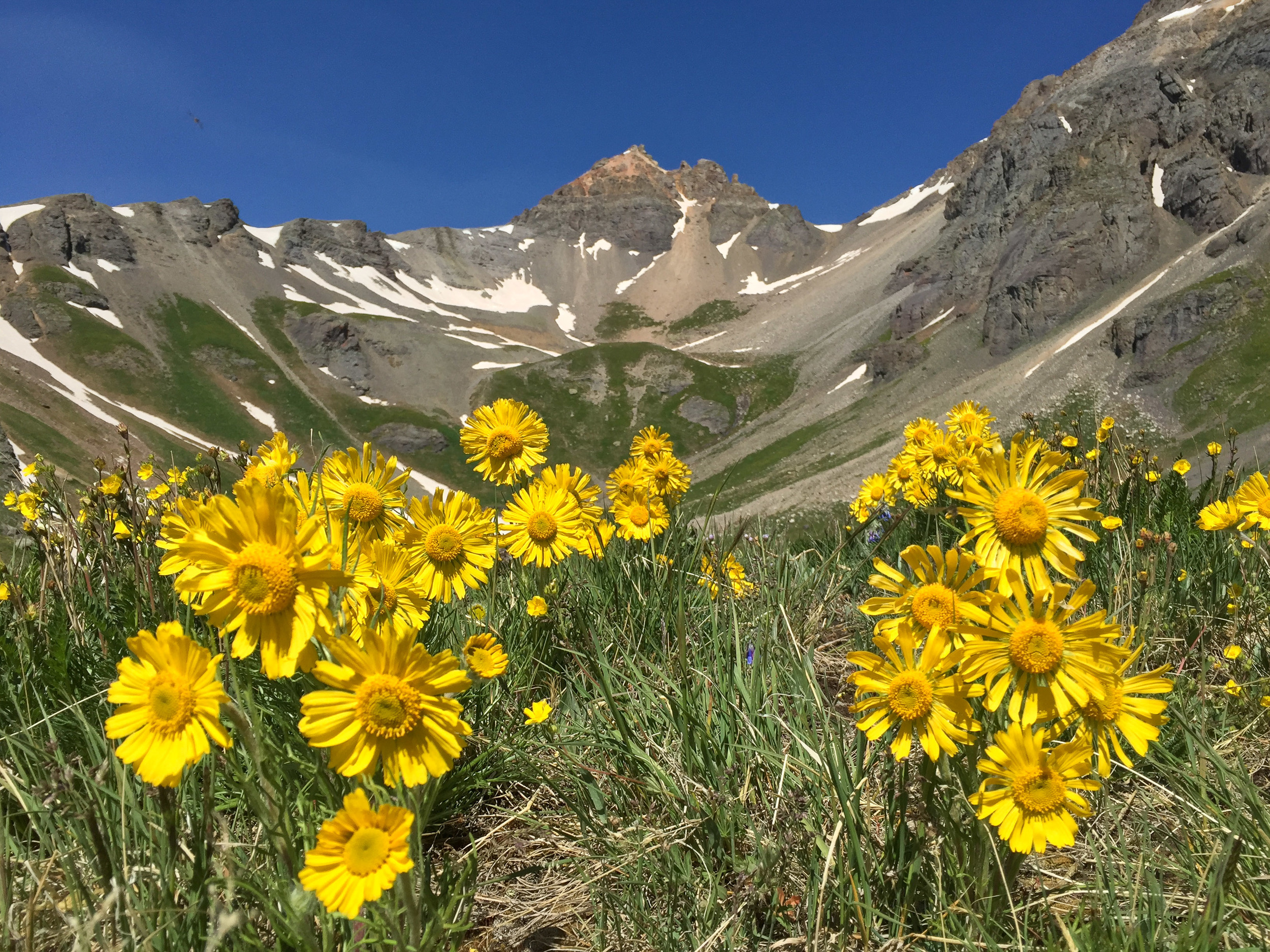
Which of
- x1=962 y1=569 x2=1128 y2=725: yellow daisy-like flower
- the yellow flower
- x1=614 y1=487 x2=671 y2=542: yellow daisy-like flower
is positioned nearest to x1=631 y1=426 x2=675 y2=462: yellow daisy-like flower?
x1=614 y1=487 x2=671 y2=542: yellow daisy-like flower

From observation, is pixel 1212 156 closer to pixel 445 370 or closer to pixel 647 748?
pixel 647 748

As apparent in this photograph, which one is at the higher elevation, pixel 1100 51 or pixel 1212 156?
pixel 1100 51

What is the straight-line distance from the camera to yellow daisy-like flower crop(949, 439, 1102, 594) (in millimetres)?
1914

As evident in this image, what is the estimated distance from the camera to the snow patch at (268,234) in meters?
140

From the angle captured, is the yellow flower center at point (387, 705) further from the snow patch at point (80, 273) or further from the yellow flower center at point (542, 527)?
the snow patch at point (80, 273)

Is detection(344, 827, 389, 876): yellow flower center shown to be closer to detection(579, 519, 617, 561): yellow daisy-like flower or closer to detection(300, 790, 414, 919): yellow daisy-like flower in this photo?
detection(300, 790, 414, 919): yellow daisy-like flower

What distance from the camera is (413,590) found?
2092mm

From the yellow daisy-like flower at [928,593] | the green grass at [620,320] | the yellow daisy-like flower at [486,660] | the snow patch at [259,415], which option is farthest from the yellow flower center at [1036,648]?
the green grass at [620,320]

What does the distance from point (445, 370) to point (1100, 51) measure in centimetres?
11574

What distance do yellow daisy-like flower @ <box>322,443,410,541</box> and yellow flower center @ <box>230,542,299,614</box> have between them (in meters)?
0.81

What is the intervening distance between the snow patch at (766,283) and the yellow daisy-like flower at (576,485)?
16295cm

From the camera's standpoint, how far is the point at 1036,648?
1582 mm

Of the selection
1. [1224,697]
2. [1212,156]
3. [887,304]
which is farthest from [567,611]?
[887,304]

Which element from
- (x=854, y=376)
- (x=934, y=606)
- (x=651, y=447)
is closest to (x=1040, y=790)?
(x=934, y=606)
